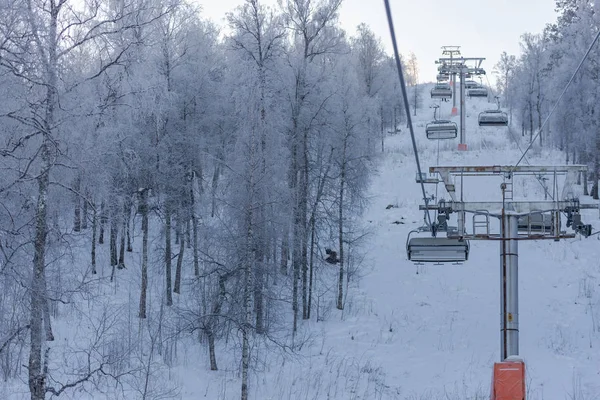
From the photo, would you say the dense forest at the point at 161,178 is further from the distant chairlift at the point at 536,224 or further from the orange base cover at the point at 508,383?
the distant chairlift at the point at 536,224

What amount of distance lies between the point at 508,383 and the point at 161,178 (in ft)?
54.1

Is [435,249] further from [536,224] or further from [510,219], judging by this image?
[536,224]

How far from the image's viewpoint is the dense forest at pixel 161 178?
8.70m

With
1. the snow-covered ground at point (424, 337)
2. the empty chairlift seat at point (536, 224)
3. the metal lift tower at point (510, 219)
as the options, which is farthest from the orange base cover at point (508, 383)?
the empty chairlift seat at point (536, 224)

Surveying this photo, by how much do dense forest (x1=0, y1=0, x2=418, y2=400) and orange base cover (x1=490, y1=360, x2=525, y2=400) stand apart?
205 inches

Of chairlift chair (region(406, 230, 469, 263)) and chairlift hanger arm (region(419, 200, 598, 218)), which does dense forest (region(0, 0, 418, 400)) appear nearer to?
chairlift chair (region(406, 230, 469, 263))

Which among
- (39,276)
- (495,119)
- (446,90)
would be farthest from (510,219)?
(446,90)

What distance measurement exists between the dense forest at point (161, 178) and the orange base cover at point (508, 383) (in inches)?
205

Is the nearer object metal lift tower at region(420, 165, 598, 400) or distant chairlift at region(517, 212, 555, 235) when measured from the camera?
metal lift tower at region(420, 165, 598, 400)

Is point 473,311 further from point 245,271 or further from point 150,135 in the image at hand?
point 150,135

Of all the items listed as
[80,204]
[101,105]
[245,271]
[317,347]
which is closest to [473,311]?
[317,347]

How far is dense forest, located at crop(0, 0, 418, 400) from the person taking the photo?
28.5ft

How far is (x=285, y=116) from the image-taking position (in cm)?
2152

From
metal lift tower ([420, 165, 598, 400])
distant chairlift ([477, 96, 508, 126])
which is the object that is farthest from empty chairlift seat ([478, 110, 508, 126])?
metal lift tower ([420, 165, 598, 400])
